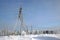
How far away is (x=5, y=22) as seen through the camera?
193 centimetres

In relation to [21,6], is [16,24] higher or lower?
lower

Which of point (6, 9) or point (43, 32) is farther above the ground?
point (6, 9)

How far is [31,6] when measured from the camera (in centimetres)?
201

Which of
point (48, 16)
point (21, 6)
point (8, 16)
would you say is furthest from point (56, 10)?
point (8, 16)

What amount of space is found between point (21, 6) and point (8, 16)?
241mm

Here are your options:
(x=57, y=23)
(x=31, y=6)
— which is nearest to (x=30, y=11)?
(x=31, y=6)

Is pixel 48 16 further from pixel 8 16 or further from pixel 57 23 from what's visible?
pixel 8 16

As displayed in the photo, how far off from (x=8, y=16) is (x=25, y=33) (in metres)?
0.35

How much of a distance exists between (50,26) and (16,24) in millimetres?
501

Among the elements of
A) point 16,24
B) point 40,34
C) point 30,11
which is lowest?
point 40,34

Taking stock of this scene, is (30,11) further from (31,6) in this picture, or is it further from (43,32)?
(43,32)

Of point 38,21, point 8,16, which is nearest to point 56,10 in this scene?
point 38,21

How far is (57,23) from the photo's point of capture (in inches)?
78.0

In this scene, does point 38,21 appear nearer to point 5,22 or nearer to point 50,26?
point 50,26
